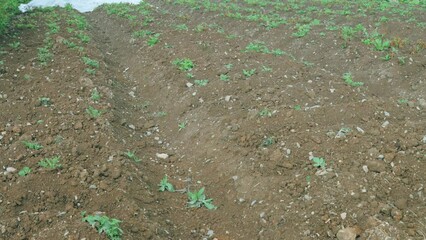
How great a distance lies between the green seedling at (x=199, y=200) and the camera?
4.60 meters

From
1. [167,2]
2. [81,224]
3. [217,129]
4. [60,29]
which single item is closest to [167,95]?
[217,129]

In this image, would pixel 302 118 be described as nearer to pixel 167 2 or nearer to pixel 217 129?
pixel 217 129

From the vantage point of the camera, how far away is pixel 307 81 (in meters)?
7.17

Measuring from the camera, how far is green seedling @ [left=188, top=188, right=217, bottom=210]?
460 cm

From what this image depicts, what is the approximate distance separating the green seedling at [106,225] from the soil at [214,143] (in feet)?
0.24

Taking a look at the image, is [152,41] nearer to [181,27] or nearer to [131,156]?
[181,27]

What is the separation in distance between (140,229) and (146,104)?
3.66 m

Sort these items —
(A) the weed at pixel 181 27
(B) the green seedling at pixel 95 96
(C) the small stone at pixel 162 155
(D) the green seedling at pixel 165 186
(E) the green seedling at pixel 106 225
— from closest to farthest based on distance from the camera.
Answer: (E) the green seedling at pixel 106 225, (D) the green seedling at pixel 165 186, (C) the small stone at pixel 162 155, (B) the green seedling at pixel 95 96, (A) the weed at pixel 181 27

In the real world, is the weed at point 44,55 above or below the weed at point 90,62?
above

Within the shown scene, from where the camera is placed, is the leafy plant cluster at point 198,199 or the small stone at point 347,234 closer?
the small stone at point 347,234

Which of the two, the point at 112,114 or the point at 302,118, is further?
the point at 112,114

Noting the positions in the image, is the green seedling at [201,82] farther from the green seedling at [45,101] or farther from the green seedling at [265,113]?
the green seedling at [45,101]

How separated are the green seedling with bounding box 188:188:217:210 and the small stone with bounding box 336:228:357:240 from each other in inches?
55.7

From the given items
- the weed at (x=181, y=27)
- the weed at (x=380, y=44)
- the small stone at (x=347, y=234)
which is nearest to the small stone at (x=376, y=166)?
the small stone at (x=347, y=234)
